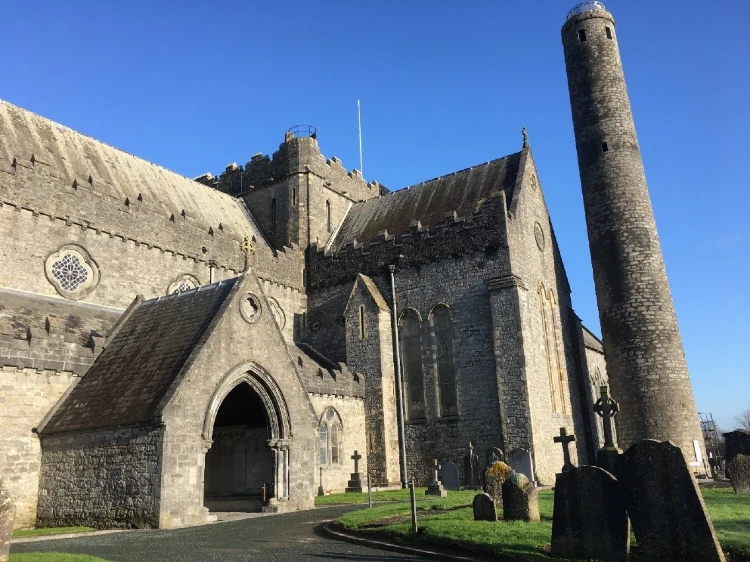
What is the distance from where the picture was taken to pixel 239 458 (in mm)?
20297

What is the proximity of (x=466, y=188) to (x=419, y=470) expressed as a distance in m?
12.5

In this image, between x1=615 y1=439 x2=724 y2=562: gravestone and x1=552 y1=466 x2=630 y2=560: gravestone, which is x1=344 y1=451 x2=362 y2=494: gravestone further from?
x1=615 y1=439 x2=724 y2=562: gravestone

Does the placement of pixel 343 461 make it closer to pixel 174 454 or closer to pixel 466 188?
pixel 174 454

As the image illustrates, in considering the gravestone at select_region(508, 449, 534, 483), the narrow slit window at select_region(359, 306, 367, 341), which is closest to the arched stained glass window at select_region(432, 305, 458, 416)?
the narrow slit window at select_region(359, 306, 367, 341)

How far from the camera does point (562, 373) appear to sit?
27109 millimetres

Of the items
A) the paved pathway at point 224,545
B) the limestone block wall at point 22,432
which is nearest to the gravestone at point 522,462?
the paved pathway at point 224,545

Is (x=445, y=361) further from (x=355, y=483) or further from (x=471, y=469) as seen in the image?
(x=355, y=483)

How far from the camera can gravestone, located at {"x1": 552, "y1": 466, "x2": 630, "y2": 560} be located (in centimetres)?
871

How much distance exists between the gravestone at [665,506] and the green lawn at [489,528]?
0.83m

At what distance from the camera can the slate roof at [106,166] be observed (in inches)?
903

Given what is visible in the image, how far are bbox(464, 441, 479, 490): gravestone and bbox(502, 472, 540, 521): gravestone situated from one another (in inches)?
420

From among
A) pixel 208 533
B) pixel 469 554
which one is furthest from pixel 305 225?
pixel 469 554

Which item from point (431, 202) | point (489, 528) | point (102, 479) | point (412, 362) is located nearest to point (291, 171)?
point (431, 202)

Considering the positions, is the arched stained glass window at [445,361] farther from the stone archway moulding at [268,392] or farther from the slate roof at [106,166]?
the slate roof at [106,166]
